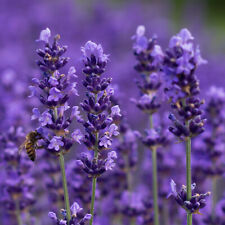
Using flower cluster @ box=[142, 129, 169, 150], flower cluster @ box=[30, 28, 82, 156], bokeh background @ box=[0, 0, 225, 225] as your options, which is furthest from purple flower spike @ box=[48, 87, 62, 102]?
bokeh background @ box=[0, 0, 225, 225]

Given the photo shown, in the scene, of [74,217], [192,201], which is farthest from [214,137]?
[74,217]

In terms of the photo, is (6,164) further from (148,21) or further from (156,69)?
(148,21)

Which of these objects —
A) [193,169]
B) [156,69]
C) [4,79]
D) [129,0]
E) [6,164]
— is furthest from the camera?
[129,0]

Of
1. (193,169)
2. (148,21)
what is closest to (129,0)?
(148,21)

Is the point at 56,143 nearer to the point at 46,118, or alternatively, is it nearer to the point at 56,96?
the point at 46,118

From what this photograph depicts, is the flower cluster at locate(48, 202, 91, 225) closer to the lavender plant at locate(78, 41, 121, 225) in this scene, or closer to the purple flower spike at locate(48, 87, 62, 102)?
the lavender plant at locate(78, 41, 121, 225)

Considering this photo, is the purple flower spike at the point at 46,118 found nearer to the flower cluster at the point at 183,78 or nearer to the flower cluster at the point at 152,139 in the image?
the flower cluster at the point at 183,78

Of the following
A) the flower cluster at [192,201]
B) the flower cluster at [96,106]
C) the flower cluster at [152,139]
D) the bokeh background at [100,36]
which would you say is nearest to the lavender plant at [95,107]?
the flower cluster at [96,106]

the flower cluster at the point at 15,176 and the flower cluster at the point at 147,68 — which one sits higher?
the flower cluster at the point at 147,68
